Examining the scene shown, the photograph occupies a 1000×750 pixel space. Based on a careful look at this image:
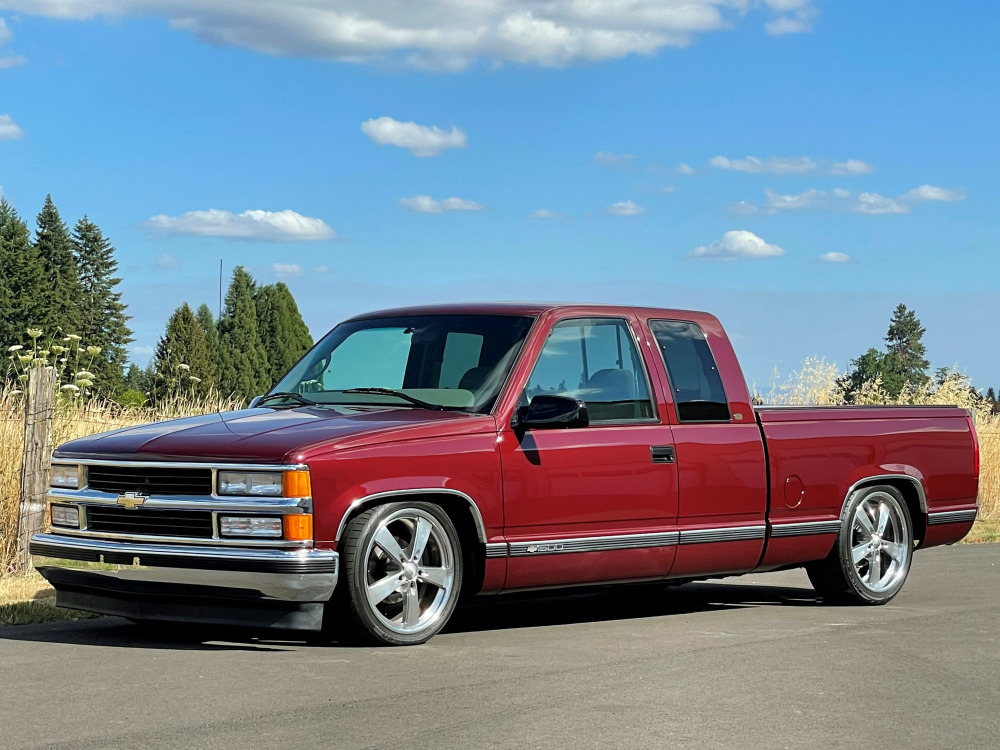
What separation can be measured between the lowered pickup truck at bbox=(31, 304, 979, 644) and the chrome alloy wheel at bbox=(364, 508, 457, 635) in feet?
0.04

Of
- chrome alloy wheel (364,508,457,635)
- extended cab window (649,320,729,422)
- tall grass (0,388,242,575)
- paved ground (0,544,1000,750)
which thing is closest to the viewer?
paved ground (0,544,1000,750)

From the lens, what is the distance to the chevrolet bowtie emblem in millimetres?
8378

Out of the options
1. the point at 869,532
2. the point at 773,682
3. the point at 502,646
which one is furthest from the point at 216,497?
the point at 869,532

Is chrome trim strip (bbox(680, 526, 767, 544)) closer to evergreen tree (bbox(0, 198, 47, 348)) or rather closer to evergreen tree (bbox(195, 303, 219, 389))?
evergreen tree (bbox(0, 198, 47, 348))

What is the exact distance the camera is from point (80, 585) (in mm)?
8641

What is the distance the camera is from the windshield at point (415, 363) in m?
9.23

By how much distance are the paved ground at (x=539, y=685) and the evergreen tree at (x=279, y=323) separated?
11629 centimetres

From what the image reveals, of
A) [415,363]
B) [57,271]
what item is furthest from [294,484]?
[57,271]

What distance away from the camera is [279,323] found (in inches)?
4968

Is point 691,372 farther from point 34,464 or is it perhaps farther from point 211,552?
point 34,464

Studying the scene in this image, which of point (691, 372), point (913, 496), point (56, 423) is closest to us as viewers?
point (691, 372)

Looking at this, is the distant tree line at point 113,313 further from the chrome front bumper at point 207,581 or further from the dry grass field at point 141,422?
the chrome front bumper at point 207,581

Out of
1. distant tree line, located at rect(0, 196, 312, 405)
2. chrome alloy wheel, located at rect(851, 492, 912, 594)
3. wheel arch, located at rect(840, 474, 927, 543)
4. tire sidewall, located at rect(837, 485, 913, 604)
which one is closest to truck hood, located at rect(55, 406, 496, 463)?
tire sidewall, located at rect(837, 485, 913, 604)

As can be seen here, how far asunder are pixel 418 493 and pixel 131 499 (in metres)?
1.53
